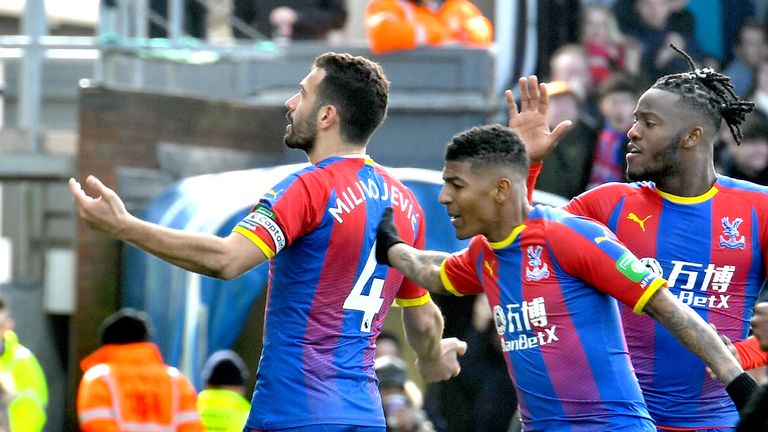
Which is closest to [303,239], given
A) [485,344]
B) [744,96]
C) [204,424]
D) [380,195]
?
[380,195]

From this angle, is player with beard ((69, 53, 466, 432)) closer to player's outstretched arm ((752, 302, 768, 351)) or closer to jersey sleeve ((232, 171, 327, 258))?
jersey sleeve ((232, 171, 327, 258))

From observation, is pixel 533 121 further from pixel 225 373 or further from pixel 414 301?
pixel 225 373

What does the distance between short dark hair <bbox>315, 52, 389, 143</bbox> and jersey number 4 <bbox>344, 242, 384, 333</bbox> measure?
0.44m

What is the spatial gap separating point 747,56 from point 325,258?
869cm

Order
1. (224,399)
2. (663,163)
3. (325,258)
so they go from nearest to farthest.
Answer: (325,258) < (663,163) < (224,399)

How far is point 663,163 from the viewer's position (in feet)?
19.2

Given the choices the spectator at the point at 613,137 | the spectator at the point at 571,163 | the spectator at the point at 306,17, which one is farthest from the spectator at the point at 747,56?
the spectator at the point at 306,17

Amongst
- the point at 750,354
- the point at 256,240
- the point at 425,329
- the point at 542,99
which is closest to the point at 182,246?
the point at 256,240

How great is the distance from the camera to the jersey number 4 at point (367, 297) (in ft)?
18.2

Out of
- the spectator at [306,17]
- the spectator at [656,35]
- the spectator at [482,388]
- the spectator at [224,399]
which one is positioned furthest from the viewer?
the spectator at [306,17]

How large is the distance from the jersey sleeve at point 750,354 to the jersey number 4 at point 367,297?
1.29m

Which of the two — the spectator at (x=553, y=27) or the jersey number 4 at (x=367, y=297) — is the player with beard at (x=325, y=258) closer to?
the jersey number 4 at (x=367, y=297)

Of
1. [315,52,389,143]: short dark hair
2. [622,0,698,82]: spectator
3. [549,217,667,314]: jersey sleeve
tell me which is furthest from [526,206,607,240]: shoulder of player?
[622,0,698,82]: spectator

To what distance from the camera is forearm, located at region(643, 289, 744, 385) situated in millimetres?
5050
